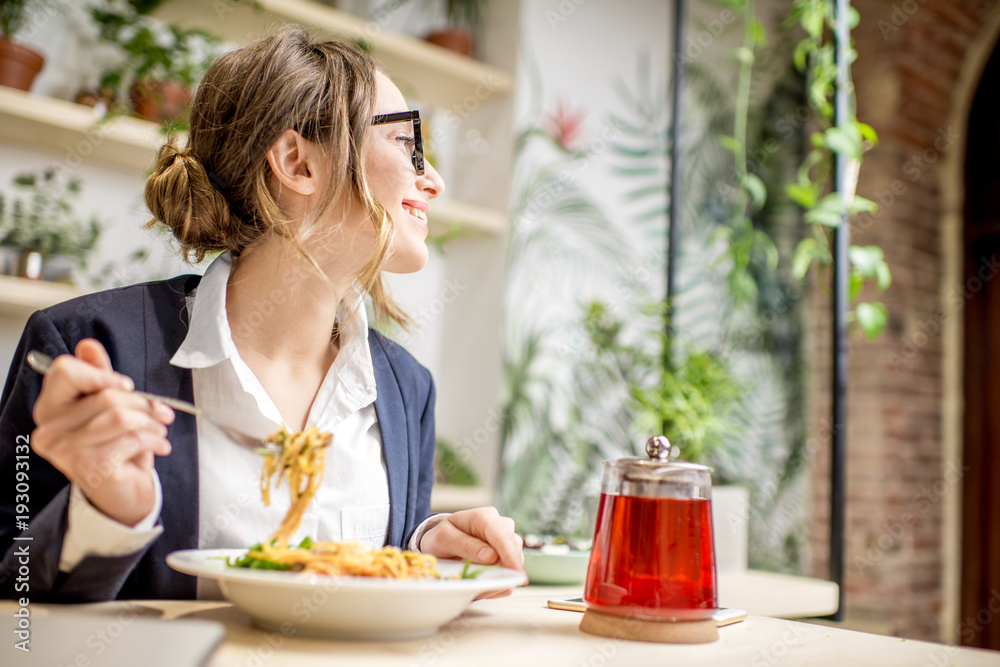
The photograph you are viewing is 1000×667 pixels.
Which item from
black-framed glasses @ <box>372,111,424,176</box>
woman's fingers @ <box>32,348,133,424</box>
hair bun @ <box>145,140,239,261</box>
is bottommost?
woman's fingers @ <box>32,348,133,424</box>

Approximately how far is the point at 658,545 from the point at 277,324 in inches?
27.6

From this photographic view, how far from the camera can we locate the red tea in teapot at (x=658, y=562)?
2.59 feet

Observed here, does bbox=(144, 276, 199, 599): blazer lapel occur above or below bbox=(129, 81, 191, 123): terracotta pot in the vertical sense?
below

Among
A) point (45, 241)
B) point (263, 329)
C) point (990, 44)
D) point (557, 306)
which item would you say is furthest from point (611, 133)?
point (263, 329)

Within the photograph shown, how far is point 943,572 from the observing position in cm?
346

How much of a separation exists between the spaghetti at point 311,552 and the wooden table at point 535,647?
59mm

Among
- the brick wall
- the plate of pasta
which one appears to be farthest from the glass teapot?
the brick wall

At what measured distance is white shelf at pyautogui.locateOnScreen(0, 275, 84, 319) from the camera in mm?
1925

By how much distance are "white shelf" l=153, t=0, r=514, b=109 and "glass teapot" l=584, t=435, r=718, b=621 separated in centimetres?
162

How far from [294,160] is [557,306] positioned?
181 cm

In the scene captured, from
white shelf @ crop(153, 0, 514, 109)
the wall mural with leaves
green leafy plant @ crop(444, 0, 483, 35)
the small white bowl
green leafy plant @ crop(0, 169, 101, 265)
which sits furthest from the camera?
green leafy plant @ crop(444, 0, 483, 35)

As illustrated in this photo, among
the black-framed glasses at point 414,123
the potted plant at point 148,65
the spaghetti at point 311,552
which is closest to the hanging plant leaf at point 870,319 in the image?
the black-framed glasses at point 414,123

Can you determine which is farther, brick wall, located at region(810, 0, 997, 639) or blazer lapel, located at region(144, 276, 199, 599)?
brick wall, located at region(810, 0, 997, 639)

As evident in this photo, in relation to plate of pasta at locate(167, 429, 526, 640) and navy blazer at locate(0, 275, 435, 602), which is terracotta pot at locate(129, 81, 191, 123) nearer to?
navy blazer at locate(0, 275, 435, 602)
